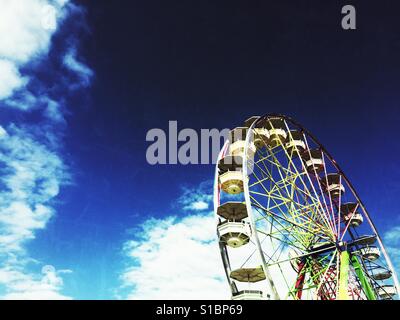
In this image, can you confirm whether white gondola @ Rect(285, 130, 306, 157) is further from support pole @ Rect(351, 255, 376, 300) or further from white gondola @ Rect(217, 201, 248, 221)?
support pole @ Rect(351, 255, 376, 300)

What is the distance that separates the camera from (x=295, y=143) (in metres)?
30.1

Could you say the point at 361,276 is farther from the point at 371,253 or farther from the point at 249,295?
the point at 249,295

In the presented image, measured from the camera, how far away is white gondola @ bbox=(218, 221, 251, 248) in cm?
2208

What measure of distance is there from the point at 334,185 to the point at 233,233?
45.0ft

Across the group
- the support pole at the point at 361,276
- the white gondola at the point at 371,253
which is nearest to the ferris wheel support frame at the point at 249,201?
the support pole at the point at 361,276

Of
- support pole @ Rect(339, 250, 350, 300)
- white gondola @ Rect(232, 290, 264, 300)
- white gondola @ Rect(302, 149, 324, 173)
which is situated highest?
white gondola @ Rect(302, 149, 324, 173)

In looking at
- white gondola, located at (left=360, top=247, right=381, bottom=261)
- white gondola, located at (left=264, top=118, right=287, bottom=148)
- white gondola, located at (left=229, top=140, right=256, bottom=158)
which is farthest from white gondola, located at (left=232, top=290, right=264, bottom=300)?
white gondola, located at (left=360, top=247, right=381, bottom=261)

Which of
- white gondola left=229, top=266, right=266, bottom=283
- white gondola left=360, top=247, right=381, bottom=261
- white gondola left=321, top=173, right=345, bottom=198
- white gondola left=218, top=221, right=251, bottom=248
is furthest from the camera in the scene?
white gondola left=321, top=173, right=345, bottom=198

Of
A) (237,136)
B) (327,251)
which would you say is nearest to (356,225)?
(327,251)

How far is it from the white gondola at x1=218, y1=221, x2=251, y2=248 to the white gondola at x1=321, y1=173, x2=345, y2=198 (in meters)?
11.9

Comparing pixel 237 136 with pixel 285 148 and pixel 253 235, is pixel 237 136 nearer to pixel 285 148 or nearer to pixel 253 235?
pixel 285 148

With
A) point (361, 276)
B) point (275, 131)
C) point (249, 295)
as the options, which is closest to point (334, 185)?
point (275, 131)
